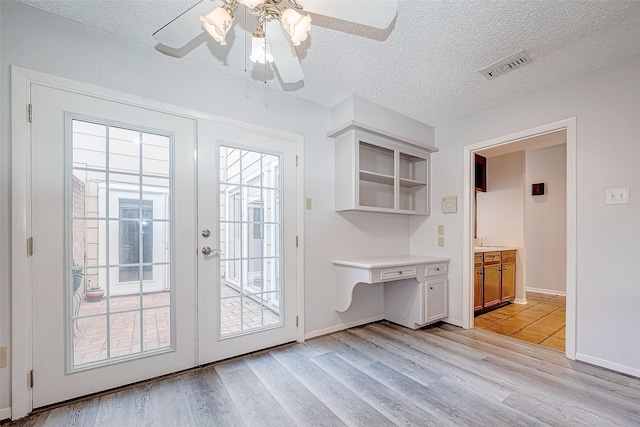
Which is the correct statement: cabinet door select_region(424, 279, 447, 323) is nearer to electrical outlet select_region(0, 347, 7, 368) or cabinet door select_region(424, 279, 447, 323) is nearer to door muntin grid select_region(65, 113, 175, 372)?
door muntin grid select_region(65, 113, 175, 372)

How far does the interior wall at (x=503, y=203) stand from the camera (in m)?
4.45

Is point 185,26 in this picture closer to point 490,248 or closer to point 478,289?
point 478,289

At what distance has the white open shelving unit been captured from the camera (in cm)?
292

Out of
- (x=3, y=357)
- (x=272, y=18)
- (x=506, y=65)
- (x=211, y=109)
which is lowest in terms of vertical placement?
(x=3, y=357)

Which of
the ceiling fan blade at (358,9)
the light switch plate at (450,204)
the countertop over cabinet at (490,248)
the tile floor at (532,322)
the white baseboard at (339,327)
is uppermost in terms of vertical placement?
the ceiling fan blade at (358,9)

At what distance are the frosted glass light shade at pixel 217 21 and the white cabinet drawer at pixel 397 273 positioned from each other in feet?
7.38

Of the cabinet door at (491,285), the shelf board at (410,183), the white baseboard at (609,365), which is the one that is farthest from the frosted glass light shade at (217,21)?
the cabinet door at (491,285)

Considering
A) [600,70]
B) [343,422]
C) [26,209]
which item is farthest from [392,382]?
[600,70]

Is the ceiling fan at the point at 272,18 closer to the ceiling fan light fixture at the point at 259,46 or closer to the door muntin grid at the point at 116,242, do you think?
the ceiling fan light fixture at the point at 259,46

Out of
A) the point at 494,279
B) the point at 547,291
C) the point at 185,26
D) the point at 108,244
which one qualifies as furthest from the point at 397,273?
the point at 547,291

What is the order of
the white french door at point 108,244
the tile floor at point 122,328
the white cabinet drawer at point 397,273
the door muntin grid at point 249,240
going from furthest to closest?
1. the white cabinet drawer at point 397,273
2. the door muntin grid at point 249,240
3. the tile floor at point 122,328
4. the white french door at point 108,244

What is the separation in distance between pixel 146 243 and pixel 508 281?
4578mm

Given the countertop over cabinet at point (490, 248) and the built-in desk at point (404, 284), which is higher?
the countertop over cabinet at point (490, 248)

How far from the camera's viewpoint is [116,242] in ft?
6.57
